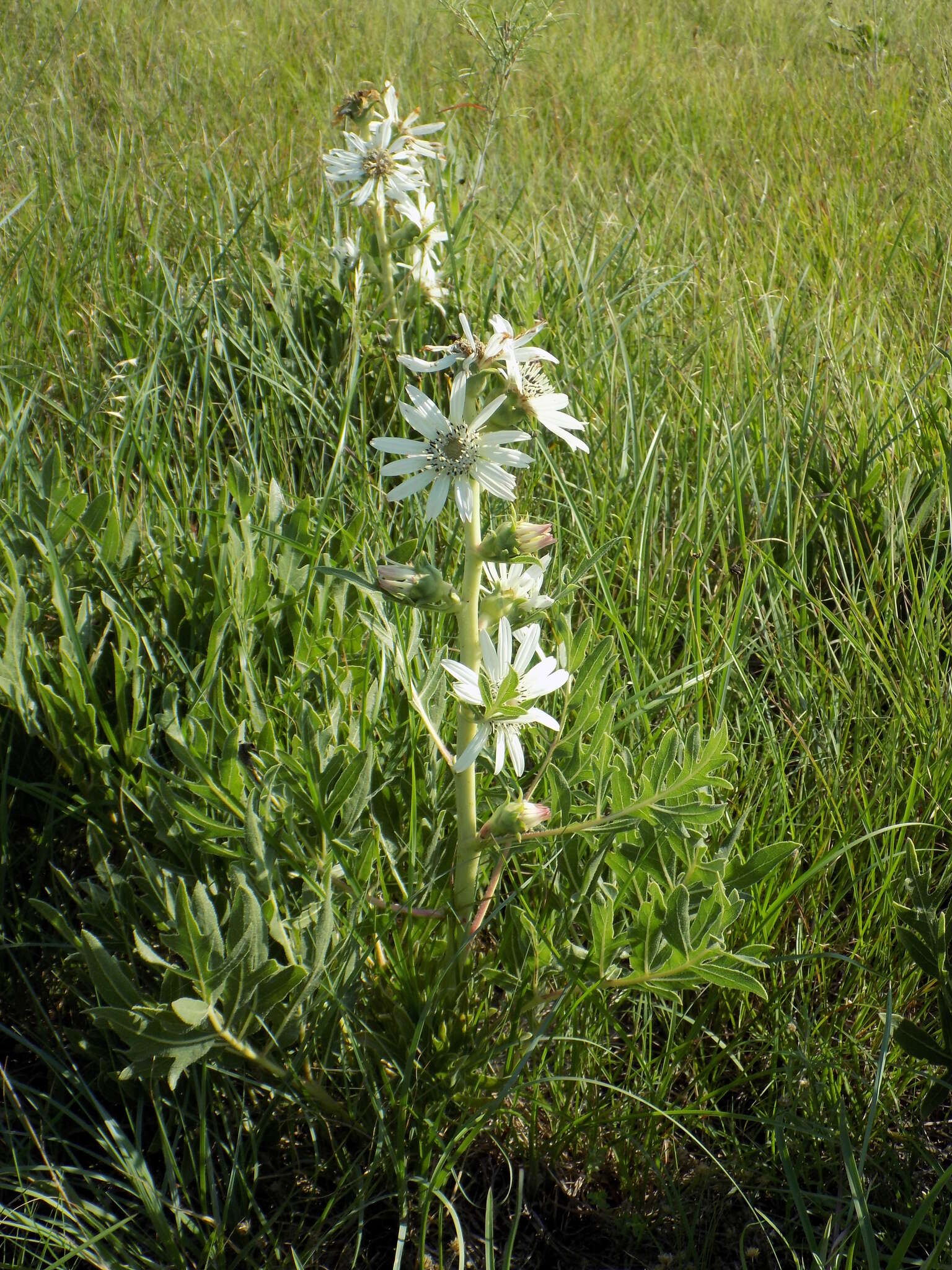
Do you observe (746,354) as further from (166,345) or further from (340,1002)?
(340,1002)

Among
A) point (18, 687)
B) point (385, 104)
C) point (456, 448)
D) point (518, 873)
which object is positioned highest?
point (385, 104)

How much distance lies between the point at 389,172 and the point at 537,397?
5.67ft

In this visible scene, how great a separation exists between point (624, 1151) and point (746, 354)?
85.9 inches

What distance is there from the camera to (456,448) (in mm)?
1305

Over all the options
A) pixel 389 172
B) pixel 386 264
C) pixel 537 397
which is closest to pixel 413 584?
pixel 537 397

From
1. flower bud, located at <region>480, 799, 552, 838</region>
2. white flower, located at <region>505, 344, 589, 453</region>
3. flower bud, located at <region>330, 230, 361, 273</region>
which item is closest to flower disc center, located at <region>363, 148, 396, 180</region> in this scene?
flower bud, located at <region>330, 230, 361, 273</region>

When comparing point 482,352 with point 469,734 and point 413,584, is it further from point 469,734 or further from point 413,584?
point 469,734

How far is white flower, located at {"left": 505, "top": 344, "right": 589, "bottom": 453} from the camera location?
4.14 feet

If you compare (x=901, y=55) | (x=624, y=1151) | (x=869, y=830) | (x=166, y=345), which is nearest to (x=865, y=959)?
(x=869, y=830)

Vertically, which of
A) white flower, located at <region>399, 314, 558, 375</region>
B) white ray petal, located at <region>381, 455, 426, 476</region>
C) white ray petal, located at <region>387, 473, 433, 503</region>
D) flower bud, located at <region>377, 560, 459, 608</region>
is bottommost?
flower bud, located at <region>377, 560, 459, 608</region>

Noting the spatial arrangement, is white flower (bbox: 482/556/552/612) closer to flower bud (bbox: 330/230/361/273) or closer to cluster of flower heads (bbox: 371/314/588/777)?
cluster of flower heads (bbox: 371/314/588/777)

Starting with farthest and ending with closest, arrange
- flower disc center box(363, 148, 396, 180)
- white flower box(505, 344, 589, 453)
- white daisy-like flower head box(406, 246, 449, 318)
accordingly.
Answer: white daisy-like flower head box(406, 246, 449, 318) → flower disc center box(363, 148, 396, 180) → white flower box(505, 344, 589, 453)

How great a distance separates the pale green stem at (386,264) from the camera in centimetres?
275

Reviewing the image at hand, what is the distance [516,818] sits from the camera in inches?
52.0
